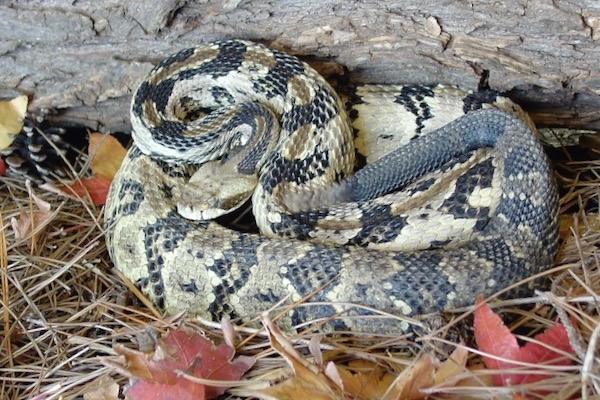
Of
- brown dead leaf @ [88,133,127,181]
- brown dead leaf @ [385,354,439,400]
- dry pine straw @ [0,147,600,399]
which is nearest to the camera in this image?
brown dead leaf @ [385,354,439,400]

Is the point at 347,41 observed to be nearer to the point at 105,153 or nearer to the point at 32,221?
the point at 105,153

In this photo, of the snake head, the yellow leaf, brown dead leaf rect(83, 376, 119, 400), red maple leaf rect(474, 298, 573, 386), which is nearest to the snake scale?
the snake head

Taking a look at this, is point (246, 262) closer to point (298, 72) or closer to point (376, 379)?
point (376, 379)

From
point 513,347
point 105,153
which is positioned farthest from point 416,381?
point 105,153

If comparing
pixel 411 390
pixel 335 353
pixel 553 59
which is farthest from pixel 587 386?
pixel 553 59

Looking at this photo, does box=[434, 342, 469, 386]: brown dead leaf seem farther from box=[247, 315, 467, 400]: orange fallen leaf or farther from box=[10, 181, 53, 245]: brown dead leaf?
box=[10, 181, 53, 245]: brown dead leaf

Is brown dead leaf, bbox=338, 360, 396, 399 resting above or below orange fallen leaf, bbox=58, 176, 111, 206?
above

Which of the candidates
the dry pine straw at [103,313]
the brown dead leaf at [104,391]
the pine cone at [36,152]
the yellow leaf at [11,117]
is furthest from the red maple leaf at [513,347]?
the yellow leaf at [11,117]
